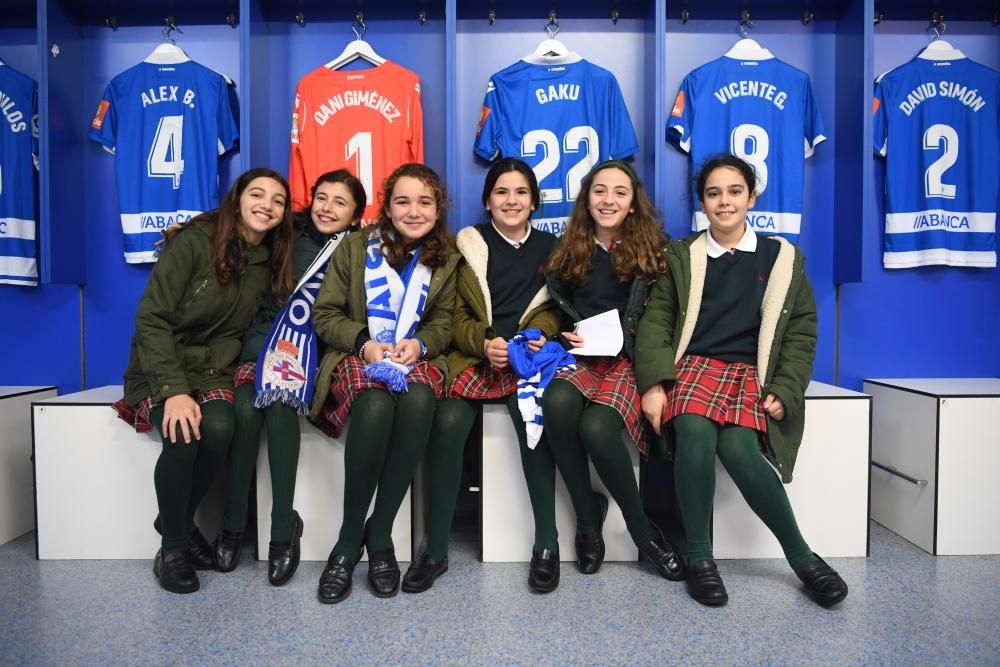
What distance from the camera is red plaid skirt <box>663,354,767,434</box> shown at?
1.74m

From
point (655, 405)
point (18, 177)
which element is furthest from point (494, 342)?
point (18, 177)

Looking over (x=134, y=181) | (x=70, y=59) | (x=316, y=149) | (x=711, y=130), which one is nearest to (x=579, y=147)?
(x=711, y=130)

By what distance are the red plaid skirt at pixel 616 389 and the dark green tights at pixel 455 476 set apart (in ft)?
0.58

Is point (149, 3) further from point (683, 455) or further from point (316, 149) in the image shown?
point (683, 455)

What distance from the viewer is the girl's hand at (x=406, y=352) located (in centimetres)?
178

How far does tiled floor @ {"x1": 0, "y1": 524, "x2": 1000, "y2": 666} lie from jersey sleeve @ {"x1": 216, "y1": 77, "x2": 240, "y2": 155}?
5.02ft

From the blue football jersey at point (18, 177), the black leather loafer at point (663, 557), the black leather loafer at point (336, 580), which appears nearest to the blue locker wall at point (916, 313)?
the black leather loafer at point (663, 557)

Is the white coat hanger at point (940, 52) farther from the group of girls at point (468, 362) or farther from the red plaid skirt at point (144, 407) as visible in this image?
the red plaid skirt at point (144, 407)

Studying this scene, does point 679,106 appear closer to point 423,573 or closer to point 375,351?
point 375,351

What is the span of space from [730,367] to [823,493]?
469 mm

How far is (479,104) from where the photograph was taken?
104 inches

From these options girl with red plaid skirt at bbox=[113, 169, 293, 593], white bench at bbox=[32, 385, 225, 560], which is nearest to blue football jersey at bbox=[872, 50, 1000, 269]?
girl with red plaid skirt at bbox=[113, 169, 293, 593]

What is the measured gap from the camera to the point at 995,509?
6.44ft

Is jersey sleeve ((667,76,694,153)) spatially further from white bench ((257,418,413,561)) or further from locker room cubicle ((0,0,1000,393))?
white bench ((257,418,413,561))
